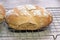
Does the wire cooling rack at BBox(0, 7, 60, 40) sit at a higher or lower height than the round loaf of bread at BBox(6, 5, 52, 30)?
lower

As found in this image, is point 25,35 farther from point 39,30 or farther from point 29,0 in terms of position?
point 29,0

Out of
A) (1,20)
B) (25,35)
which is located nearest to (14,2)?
(1,20)

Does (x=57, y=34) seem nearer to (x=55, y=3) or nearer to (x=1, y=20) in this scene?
(x=1, y=20)

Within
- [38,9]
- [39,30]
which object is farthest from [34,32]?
[38,9]

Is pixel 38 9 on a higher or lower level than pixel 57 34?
higher

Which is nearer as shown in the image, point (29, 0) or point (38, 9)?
point (38, 9)

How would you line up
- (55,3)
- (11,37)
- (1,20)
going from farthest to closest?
(55,3), (1,20), (11,37)

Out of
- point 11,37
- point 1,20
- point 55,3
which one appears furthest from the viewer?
point 55,3

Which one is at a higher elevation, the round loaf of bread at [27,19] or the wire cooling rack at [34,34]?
the round loaf of bread at [27,19]
